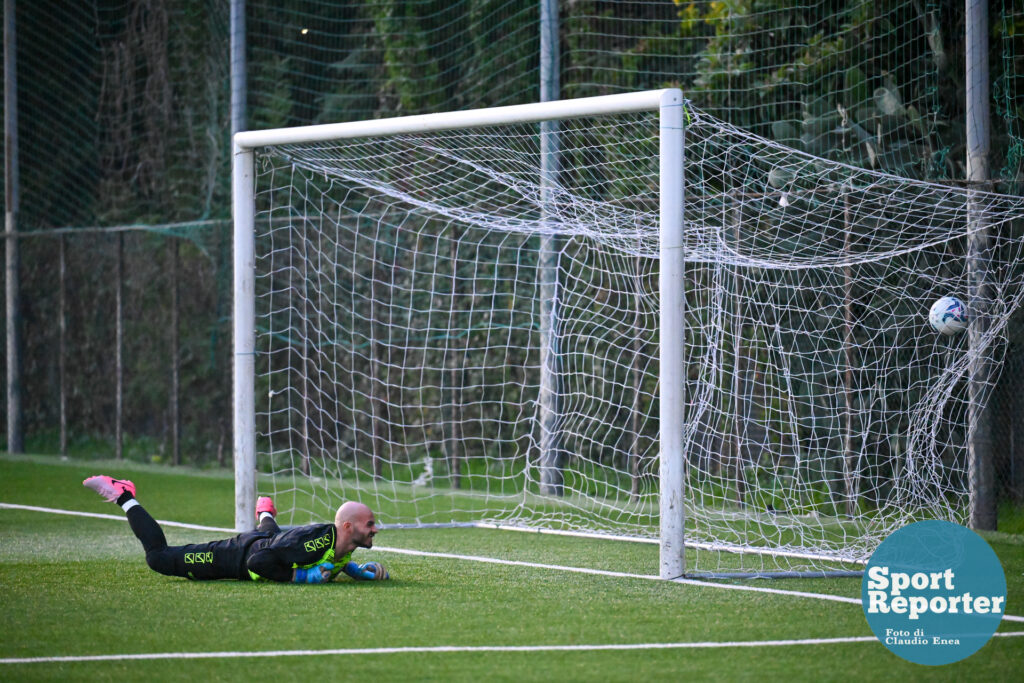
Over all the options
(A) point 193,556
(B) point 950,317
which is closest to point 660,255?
(B) point 950,317

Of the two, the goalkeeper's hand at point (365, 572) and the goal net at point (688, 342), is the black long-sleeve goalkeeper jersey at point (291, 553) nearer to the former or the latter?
the goalkeeper's hand at point (365, 572)

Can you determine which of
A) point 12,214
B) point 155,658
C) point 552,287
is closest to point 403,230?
point 552,287

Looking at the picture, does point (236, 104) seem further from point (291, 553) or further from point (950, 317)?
point (950, 317)

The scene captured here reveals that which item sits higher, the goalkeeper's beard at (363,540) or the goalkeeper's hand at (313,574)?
the goalkeeper's beard at (363,540)

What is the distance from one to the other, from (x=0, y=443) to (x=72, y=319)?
1794 millimetres

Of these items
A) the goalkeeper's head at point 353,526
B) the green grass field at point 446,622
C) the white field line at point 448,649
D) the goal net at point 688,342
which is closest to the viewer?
the green grass field at point 446,622

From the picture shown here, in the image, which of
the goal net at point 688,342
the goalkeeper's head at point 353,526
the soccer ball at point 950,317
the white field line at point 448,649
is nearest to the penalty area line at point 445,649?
the white field line at point 448,649

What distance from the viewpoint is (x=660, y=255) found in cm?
579

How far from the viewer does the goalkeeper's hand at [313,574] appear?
5.76 meters

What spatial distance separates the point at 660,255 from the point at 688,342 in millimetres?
3124

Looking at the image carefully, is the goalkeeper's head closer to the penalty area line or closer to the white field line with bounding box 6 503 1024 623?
the white field line with bounding box 6 503 1024 623

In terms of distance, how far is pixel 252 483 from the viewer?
285 inches

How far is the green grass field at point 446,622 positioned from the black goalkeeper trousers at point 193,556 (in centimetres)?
7

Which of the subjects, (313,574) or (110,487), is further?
(110,487)
